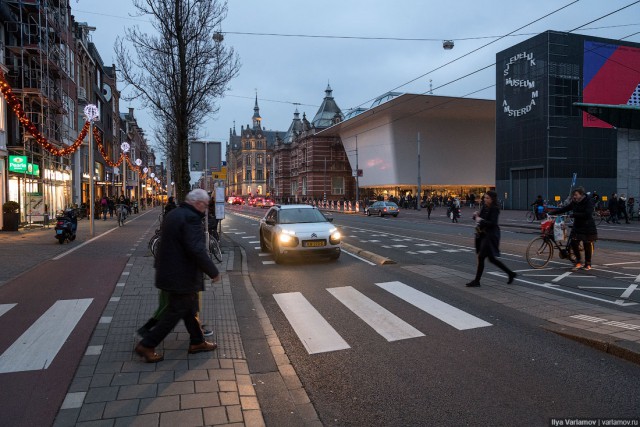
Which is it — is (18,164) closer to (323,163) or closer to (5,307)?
(5,307)

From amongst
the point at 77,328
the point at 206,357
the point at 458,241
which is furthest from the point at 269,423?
the point at 458,241

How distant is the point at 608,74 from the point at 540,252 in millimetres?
41351

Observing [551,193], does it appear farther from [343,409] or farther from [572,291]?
[343,409]

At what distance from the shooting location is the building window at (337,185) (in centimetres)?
8206

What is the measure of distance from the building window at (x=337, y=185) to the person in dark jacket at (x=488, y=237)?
2900 inches

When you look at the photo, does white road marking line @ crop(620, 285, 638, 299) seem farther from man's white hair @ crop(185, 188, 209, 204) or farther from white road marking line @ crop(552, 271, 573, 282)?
man's white hair @ crop(185, 188, 209, 204)

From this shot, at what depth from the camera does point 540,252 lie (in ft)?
34.8

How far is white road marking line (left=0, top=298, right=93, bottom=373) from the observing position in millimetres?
4570

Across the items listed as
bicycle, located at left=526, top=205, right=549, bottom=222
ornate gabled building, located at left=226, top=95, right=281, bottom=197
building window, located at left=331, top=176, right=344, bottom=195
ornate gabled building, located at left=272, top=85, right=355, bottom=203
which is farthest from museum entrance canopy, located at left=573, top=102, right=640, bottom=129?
ornate gabled building, located at left=226, top=95, right=281, bottom=197

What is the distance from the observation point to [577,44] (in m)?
41.6

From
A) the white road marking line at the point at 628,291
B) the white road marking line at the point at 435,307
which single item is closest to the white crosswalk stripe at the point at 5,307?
the white road marking line at the point at 435,307

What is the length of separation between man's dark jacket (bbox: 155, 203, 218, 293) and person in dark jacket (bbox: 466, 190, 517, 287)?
5492mm

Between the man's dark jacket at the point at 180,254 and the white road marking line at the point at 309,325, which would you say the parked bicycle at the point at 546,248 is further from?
the man's dark jacket at the point at 180,254

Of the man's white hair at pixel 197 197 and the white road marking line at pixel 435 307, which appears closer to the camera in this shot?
the man's white hair at pixel 197 197
